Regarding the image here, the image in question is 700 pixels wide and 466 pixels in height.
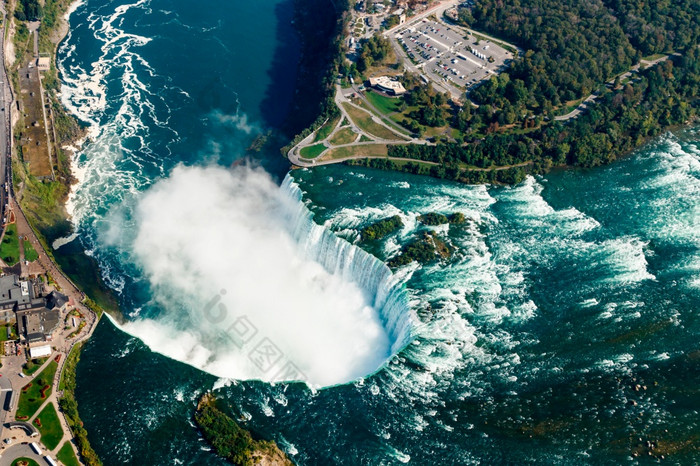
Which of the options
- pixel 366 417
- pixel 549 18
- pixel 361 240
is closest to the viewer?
pixel 366 417

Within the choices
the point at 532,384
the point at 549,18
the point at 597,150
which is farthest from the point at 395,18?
the point at 532,384

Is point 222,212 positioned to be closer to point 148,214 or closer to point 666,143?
→ point 148,214

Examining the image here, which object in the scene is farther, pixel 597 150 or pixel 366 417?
pixel 597 150

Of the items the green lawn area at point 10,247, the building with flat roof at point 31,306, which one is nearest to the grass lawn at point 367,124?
the building with flat roof at point 31,306

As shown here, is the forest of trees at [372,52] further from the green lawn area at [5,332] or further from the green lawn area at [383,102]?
the green lawn area at [5,332]

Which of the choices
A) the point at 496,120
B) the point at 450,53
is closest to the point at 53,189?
the point at 496,120

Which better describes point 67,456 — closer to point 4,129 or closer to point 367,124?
point 4,129
